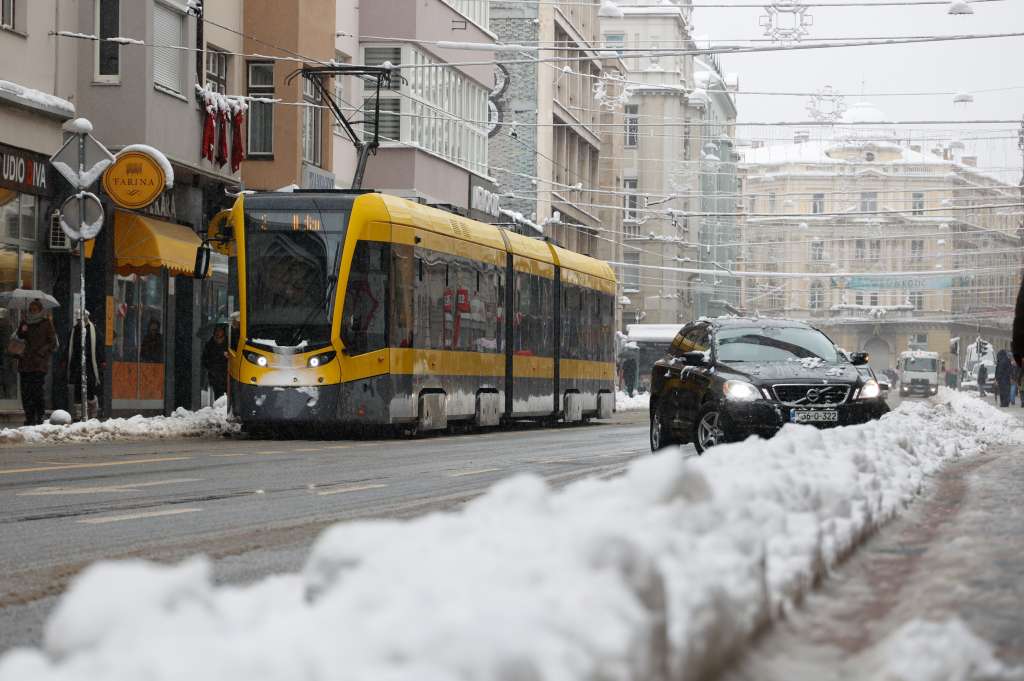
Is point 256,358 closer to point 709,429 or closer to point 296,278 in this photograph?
point 296,278

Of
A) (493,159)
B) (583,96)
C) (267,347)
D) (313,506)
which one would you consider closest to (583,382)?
(267,347)

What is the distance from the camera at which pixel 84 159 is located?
24438 mm

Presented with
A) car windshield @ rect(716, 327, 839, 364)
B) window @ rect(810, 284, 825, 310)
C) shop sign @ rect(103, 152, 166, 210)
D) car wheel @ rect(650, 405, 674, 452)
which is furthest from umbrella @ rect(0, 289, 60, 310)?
window @ rect(810, 284, 825, 310)

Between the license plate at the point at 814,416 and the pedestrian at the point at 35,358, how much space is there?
34.5 feet

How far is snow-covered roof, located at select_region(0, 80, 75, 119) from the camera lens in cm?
2695

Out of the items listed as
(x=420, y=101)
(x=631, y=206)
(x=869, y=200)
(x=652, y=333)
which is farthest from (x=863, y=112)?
(x=420, y=101)

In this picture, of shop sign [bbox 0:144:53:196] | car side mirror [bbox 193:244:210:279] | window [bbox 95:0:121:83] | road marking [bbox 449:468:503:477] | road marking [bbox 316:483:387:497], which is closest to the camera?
road marking [bbox 316:483:387:497]

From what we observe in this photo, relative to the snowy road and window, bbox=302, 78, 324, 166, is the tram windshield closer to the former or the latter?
the snowy road

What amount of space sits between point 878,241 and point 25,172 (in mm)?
126434

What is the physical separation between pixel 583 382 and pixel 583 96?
177 feet

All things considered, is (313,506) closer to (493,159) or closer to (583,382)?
(583,382)

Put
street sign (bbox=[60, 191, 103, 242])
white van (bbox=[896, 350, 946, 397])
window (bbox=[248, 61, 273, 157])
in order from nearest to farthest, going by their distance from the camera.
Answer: street sign (bbox=[60, 191, 103, 242]) → window (bbox=[248, 61, 273, 157]) → white van (bbox=[896, 350, 946, 397])

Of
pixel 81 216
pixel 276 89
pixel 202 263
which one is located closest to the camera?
pixel 81 216

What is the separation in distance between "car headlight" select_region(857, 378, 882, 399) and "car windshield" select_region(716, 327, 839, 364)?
56cm
